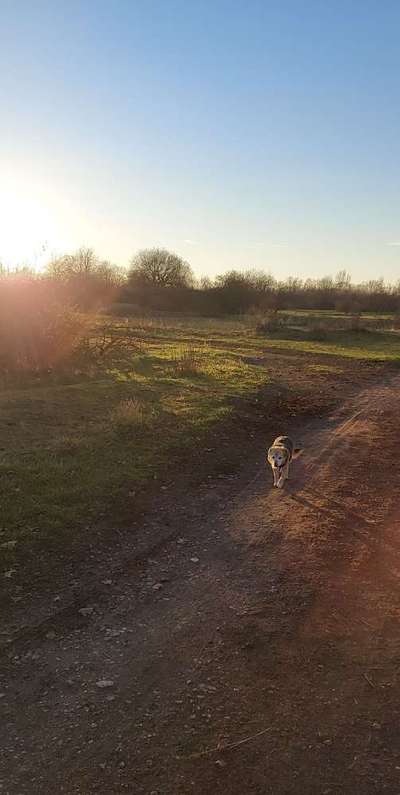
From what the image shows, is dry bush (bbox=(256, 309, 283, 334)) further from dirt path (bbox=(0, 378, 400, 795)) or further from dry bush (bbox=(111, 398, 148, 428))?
dirt path (bbox=(0, 378, 400, 795))

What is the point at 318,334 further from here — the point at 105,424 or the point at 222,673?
the point at 222,673

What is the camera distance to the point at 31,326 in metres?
15.7

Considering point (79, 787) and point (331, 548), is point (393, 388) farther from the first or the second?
point (79, 787)

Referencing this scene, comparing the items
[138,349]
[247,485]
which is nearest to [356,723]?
[247,485]

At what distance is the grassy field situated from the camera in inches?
273

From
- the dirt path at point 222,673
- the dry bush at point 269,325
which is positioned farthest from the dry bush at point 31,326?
the dry bush at point 269,325

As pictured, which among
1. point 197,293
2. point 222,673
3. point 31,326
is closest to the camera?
point 222,673

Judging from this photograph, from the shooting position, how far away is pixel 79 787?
309cm

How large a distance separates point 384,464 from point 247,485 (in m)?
2.59

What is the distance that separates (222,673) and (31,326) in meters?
13.4

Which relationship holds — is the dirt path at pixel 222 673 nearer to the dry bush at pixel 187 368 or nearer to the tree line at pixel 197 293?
the dry bush at pixel 187 368

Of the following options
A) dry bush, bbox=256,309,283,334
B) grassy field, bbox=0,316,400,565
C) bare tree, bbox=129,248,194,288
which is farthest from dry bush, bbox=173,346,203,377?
bare tree, bbox=129,248,194,288

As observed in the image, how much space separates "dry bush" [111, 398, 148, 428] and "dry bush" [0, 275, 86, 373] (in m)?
5.19

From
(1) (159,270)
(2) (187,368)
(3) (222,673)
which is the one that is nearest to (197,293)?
(1) (159,270)
